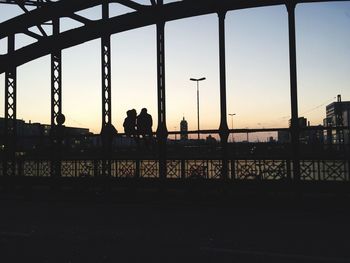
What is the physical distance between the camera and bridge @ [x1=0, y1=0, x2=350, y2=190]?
398 inches

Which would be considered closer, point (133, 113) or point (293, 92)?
point (293, 92)

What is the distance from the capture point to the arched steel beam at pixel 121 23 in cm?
1084

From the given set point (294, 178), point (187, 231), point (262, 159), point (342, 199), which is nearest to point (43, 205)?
point (187, 231)

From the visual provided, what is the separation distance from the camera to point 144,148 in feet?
40.2

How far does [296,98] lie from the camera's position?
10.1m

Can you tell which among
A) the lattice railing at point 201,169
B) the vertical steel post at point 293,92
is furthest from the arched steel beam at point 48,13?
the lattice railing at point 201,169

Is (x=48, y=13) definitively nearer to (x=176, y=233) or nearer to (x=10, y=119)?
(x=10, y=119)

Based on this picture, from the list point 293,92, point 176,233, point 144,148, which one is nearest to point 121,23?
point 144,148

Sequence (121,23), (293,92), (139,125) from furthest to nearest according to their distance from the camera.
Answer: (139,125) → (121,23) → (293,92)

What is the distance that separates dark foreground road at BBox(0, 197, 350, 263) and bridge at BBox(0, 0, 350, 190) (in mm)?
1302

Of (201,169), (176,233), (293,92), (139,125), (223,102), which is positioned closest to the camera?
(176,233)

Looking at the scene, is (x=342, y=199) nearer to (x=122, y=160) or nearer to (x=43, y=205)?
(x=122, y=160)

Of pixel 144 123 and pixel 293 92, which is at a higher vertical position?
pixel 293 92

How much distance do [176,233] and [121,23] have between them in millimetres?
7660
